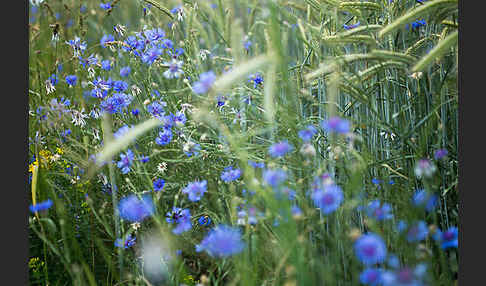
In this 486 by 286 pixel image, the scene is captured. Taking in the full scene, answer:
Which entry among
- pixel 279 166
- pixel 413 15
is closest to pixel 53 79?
pixel 279 166

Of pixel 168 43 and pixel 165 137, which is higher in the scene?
pixel 168 43

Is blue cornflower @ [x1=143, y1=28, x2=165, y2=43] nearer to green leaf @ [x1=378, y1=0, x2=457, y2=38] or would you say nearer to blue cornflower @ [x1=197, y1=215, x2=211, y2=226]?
blue cornflower @ [x1=197, y1=215, x2=211, y2=226]

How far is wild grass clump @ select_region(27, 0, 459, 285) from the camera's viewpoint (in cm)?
106

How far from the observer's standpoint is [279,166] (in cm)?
132

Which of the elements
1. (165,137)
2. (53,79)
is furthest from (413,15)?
(53,79)

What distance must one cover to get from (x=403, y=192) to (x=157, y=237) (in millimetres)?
790

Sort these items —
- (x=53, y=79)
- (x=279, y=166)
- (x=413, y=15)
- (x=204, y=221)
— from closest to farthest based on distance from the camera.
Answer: (x=413, y=15), (x=279, y=166), (x=204, y=221), (x=53, y=79)

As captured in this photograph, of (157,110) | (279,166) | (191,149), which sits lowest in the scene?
(279,166)

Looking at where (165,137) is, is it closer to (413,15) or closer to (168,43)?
(168,43)

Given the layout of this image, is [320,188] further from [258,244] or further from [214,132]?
[214,132]

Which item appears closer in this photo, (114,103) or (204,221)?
(204,221)

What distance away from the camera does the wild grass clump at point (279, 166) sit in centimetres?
106

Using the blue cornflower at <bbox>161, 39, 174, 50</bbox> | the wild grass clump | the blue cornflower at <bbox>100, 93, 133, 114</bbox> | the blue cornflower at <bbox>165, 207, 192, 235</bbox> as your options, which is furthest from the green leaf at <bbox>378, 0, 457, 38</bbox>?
the blue cornflower at <bbox>100, 93, 133, 114</bbox>

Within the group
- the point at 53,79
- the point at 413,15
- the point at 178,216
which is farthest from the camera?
the point at 53,79
